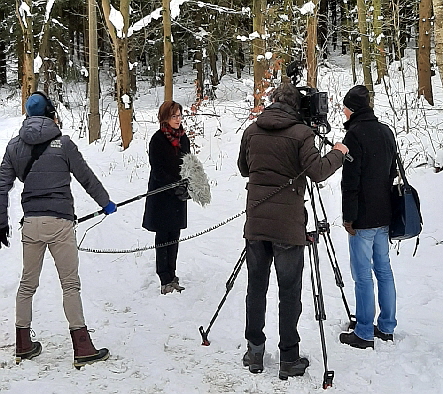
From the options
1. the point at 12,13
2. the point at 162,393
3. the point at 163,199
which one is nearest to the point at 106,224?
the point at 163,199

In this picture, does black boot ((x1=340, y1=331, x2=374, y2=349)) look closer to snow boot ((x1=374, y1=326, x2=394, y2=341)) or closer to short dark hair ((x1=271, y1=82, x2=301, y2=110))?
snow boot ((x1=374, y1=326, x2=394, y2=341))

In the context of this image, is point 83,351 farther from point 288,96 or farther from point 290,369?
point 288,96

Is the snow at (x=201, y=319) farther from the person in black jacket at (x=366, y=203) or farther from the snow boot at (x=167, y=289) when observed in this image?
the person in black jacket at (x=366, y=203)

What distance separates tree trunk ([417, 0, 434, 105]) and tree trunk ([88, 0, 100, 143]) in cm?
868

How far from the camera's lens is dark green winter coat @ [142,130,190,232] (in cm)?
557

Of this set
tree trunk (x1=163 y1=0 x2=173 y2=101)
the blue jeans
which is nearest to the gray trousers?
the blue jeans

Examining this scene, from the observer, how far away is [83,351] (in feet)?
13.8

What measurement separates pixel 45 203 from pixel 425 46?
1354 cm

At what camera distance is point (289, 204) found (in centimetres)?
387

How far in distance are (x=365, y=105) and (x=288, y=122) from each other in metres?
0.92

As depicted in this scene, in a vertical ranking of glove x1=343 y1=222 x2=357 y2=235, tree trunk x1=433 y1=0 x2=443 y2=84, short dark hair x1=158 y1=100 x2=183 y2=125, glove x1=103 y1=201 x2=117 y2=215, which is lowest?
glove x1=343 y1=222 x2=357 y2=235

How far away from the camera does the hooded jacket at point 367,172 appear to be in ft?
14.0

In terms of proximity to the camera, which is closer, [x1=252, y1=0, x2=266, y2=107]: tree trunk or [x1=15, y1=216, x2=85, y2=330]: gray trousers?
[x1=15, y1=216, x2=85, y2=330]: gray trousers

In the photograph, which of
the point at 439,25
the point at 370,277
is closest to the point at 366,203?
the point at 370,277
